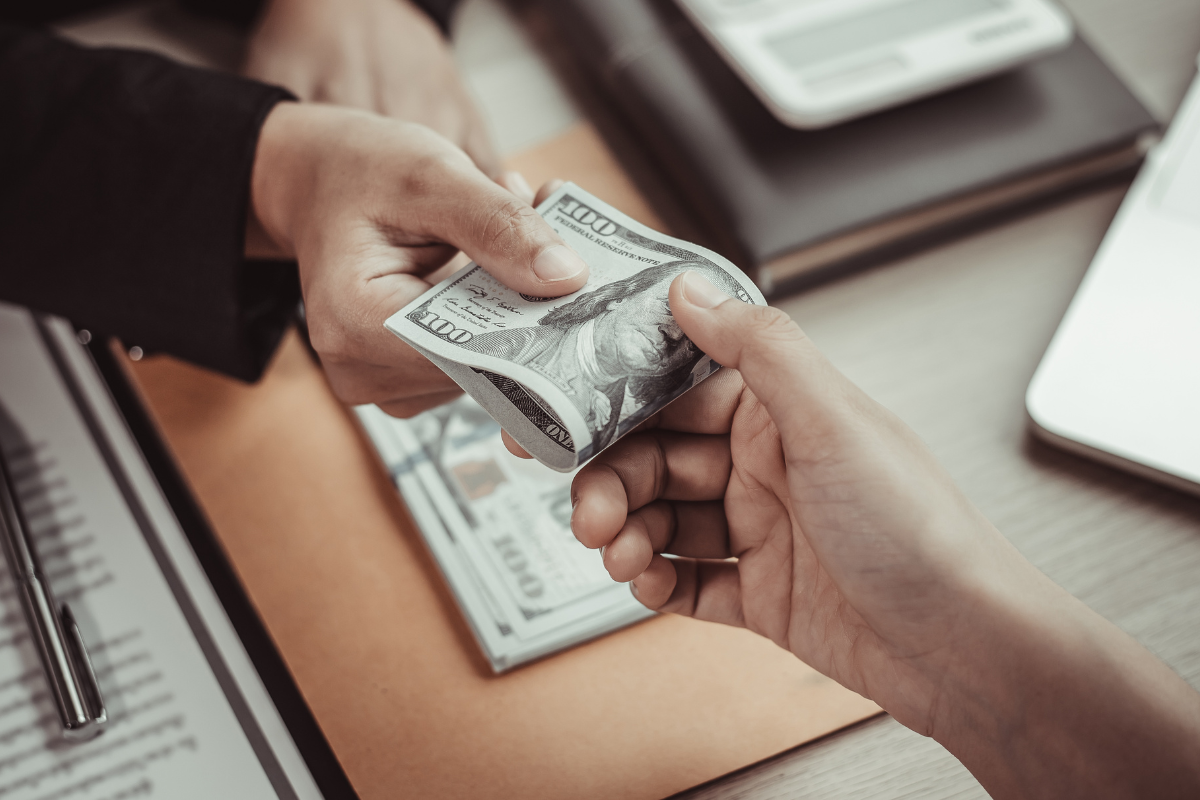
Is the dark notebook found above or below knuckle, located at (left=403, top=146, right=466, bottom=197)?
below

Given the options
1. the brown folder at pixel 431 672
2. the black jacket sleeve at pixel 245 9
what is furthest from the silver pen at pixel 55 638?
the black jacket sleeve at pixel 245 9

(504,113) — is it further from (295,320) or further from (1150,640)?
(1150,640)

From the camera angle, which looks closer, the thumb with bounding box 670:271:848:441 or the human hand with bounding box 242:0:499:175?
the thumb with bounding box 670:271:848:441

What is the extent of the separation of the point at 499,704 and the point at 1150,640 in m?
0.57

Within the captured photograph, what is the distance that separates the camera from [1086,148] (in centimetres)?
91

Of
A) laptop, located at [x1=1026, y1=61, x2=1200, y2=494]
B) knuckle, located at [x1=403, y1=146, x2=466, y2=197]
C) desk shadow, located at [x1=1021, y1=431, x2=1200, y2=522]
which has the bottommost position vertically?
desk shadow, located at [x1=1021, y1=431, x2=1200, y2=522]

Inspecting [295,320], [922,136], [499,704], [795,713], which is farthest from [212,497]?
[922,136]

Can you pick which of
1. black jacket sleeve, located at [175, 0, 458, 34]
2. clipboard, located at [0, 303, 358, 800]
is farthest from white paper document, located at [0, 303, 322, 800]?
black jacket sleeve, located at [175, 0, 458, 34]

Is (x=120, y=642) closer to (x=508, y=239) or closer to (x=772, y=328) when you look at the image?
(x=508, y=239)

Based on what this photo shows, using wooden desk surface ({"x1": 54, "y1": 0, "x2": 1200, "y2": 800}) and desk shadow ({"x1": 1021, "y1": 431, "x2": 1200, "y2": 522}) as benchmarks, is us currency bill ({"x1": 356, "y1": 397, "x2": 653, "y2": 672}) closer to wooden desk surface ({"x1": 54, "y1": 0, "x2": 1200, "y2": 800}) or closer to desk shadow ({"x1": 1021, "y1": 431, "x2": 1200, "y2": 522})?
wooden desk surface ({"x1": 54, "y1": 0, "x2": 1200, "y2": 800})

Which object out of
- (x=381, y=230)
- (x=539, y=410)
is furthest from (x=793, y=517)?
(x=381, y=230)

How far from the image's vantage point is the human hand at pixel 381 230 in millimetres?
635

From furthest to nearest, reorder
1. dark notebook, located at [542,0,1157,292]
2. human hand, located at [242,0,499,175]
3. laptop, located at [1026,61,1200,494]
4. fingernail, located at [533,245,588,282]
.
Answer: human hand, located at [242,0,499,175], dark notebook, located at [542,0,1157,292], laptop, located at [1026,61,1200,494], fingernail, located at [533,245,588,282]

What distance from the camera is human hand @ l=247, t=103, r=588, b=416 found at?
0.63 m
